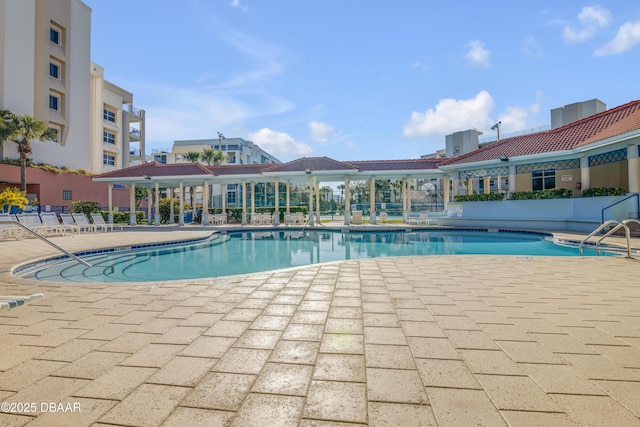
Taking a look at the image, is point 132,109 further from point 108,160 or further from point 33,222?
point 33,222

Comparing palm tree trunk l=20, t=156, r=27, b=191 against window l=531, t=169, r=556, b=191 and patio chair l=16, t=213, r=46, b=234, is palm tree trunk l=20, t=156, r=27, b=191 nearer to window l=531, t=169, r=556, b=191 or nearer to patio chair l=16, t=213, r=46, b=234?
patio chair l=16, t=213, r=46, b=234

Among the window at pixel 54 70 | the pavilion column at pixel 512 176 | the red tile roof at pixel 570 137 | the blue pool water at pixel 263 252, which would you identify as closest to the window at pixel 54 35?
the window at pixel 54 70

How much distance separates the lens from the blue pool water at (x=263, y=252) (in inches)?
279

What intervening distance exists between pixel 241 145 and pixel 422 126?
27458 mm

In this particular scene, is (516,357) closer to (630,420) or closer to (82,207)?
(630,420)

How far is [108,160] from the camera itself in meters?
30.5

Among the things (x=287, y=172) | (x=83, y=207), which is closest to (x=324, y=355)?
(x=287, y=172)

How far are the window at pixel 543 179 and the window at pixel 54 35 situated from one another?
108ft

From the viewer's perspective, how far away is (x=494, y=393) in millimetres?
1858

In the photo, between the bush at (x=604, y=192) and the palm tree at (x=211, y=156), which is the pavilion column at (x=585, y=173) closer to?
the bush at (x=604, y=192)

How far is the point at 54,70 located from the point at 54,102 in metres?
2.35

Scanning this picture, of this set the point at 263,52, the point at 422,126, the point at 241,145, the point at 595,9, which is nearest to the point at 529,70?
the point at 595,9

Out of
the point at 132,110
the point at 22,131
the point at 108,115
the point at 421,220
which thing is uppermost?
the point at 132,110

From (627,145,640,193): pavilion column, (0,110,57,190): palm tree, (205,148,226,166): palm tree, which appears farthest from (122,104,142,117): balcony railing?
(627,145,640,193): pavilion column
